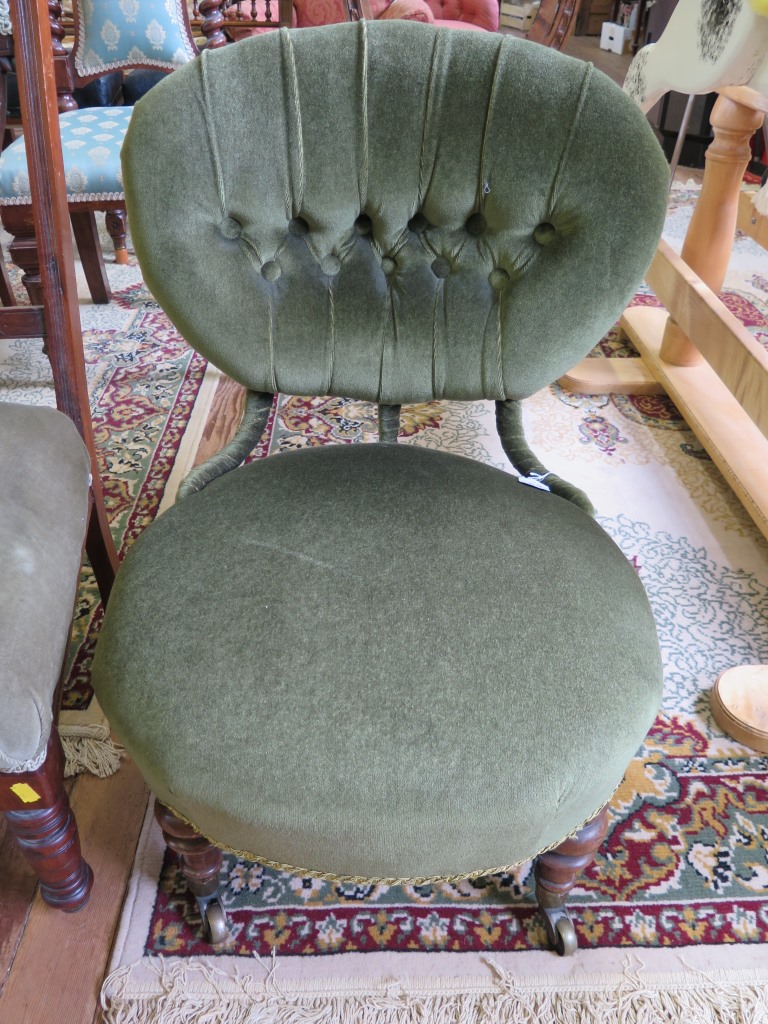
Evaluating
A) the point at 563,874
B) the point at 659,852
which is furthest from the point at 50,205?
the point at 659,852

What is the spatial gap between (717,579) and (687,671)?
0.22 meters

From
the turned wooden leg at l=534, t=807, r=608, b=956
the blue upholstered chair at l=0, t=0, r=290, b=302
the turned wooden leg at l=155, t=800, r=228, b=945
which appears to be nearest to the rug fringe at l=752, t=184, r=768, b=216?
the turned wooden leg at l=534, t=807, r=608, b=956

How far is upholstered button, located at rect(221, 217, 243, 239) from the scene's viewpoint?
0.76 m

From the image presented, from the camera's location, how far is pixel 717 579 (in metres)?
1.24

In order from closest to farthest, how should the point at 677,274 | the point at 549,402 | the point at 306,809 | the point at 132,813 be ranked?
the point at 306,809 → the point at 132,813 → the point at 677,274 → the point at 549,402

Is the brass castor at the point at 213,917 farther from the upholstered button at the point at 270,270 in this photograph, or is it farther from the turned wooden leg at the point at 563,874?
the upholstered button at the point at 270,270

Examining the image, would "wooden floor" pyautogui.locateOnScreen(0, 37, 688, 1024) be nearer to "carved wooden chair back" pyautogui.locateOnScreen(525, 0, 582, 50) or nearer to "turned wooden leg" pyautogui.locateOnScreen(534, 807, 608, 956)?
"turned wooden leg" pyautogui.locateOnScreen(534, 807, 608, 956)

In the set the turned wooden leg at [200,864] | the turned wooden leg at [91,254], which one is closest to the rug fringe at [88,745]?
the turned wooden leg at [200,864]

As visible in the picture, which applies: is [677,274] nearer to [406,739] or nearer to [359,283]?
[359,283]

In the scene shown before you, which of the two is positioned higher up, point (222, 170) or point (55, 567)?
point (222, 170)

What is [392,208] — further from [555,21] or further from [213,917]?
[555,21]

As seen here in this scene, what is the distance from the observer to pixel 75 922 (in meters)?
0.80

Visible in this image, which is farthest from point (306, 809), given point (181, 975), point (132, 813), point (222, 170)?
point (222, 170)

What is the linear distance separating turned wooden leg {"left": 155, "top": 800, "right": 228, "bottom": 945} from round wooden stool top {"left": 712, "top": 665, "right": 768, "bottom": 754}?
2.15 ft
